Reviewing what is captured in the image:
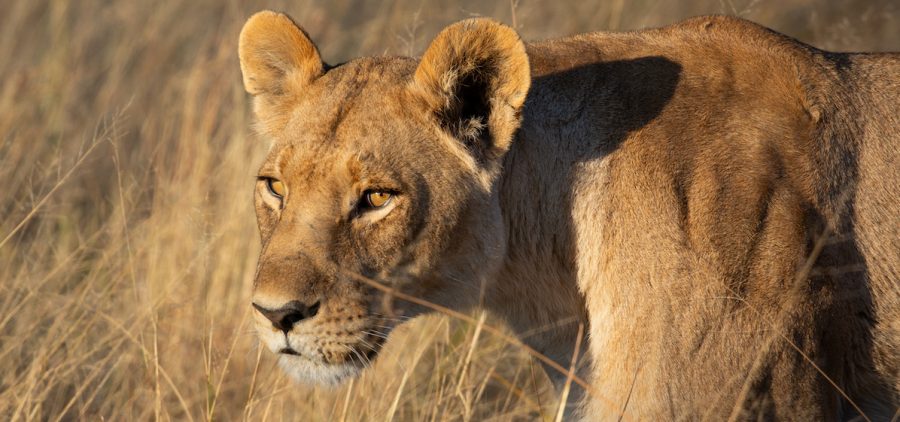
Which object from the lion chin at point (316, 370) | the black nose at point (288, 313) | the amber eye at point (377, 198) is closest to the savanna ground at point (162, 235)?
the lion chin at point (316, 370)

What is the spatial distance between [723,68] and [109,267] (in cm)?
304

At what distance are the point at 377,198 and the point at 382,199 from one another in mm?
15

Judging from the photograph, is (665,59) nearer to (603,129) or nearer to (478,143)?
(603,129)

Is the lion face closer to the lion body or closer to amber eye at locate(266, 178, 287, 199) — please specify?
amber eye at locate(266, 178, 287, 199)

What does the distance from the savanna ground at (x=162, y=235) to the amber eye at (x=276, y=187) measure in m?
0.43

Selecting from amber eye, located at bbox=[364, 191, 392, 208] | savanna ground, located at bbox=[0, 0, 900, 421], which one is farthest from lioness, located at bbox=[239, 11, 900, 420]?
savanna ground, located at bbox=[0, 0, 900, 421]

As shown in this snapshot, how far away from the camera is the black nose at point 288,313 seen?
119 inches

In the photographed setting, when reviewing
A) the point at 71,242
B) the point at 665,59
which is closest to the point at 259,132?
the point at 665,59

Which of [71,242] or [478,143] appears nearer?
[478,143]

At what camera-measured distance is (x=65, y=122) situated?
727 centimetres

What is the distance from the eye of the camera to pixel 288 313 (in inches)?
119

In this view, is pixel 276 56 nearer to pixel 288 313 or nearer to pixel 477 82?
pixel 477 82

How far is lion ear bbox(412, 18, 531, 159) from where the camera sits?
319cm

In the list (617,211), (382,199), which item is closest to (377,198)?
(382,199)
